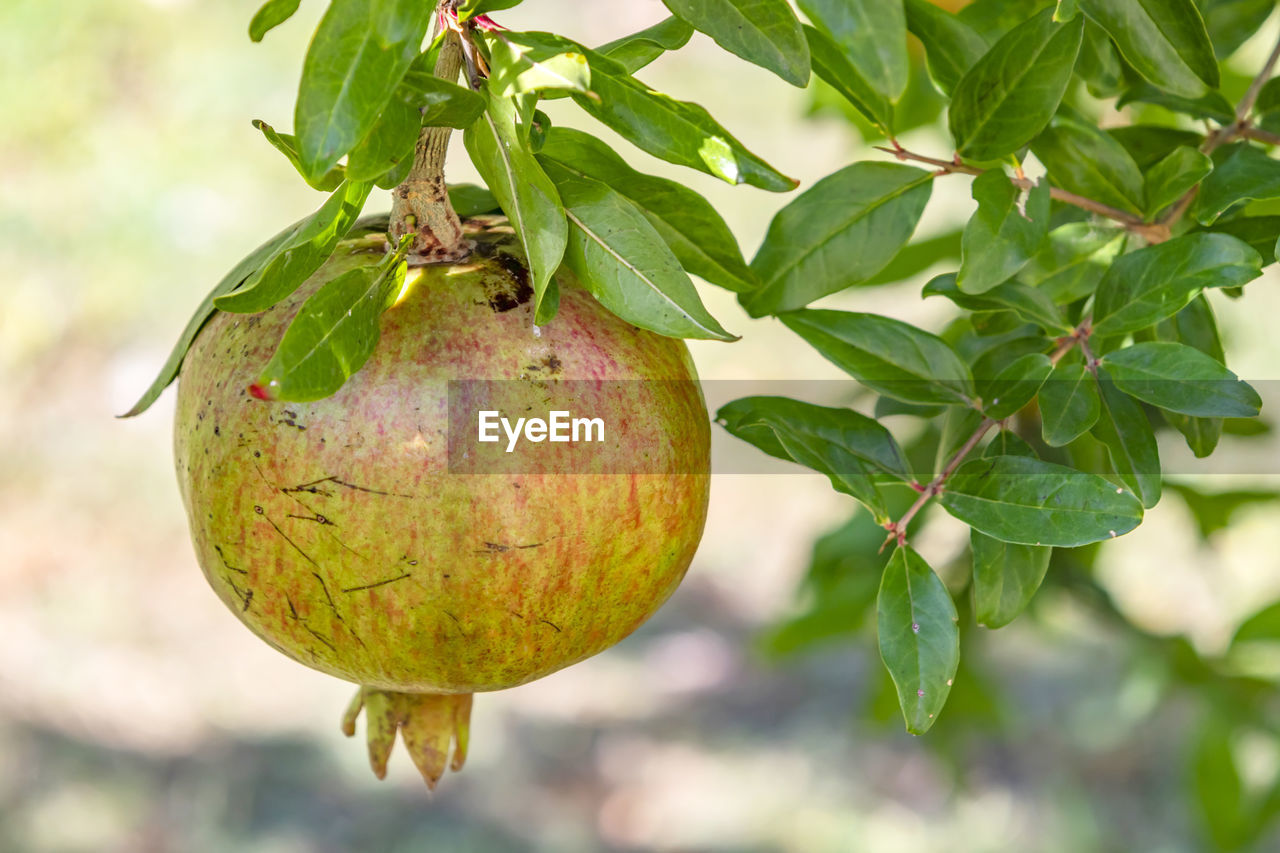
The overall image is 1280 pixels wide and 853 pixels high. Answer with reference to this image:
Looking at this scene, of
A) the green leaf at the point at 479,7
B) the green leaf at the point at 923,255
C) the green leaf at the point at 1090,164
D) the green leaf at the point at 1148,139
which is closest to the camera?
the green leaf at the point at 479,7

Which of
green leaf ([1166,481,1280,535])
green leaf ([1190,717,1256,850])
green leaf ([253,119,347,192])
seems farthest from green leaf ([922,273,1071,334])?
green leaf ([1190,717,1256,850])

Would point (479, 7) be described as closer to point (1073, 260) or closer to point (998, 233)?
point (998, 233)

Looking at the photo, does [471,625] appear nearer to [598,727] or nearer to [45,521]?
[598,727]

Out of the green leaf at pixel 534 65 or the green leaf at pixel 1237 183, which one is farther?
the green leaf at pixel 1237 183

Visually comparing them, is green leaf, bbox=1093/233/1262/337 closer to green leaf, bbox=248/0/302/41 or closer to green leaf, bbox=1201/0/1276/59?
green leaf, bbox=1201/0/1276/59

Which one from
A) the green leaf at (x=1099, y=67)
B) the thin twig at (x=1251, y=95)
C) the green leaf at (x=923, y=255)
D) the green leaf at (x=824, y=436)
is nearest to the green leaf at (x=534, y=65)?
the green leaf at (x=824, y=436)

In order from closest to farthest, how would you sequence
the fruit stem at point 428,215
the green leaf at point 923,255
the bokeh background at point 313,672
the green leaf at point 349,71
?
1. the green leaf at point 349,71
2. the fruit stem at point 428,215
3. the green leaf at point 923,255
4. the bokeh background at point 313,672

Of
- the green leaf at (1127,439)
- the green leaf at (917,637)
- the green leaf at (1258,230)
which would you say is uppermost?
the green leaf at (1258,230)

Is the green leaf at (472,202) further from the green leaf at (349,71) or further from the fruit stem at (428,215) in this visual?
the green leaf at (349,71)
